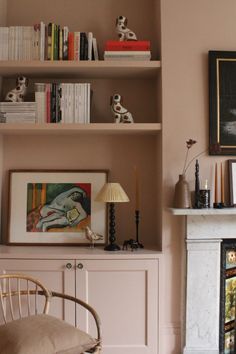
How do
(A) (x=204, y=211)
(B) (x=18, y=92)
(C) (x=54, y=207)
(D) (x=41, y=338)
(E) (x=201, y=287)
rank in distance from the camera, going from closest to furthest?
(D) (x=41, y=338), (A) (x=204, y=211), (E) (x=201, y=287), (B) (x=18, y=92), (C) (x=54, y=207)

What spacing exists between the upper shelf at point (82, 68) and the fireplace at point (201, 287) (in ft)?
3.45

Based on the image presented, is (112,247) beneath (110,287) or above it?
above

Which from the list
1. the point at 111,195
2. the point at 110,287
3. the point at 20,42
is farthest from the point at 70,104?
the point at 110,287

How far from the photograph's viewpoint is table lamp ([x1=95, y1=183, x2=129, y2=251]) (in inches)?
94.4

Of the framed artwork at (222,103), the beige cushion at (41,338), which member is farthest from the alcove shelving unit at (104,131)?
the beige cushion at (41,338)

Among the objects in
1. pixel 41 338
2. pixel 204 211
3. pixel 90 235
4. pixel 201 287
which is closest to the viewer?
pixel 41 338

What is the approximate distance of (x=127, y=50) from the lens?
252 centimetres

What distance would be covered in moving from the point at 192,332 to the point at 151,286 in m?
0.40

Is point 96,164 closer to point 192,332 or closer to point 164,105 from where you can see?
point 164,105

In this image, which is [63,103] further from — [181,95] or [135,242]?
[135,242]

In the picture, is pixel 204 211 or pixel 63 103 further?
pixel 63 103

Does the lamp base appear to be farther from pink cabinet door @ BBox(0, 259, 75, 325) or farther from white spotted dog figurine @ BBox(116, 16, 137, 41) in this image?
white spotted dog figurine @ BBox(116, 16, 137, 41)

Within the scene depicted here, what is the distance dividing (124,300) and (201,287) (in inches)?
20.1

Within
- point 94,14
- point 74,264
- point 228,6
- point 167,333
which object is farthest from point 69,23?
point 167,333
